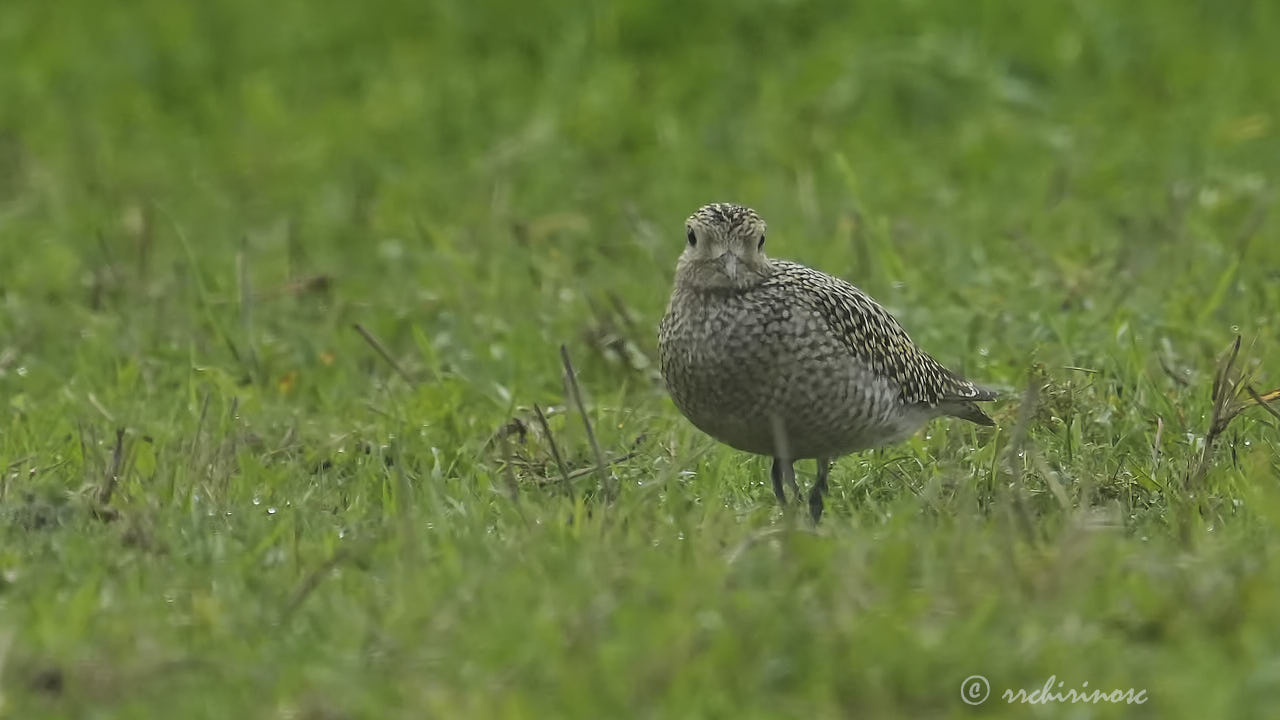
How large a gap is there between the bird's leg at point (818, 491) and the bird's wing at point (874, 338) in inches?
12.9

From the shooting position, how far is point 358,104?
12422 millimetres

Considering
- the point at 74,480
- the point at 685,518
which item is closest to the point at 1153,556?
the point at 685,518

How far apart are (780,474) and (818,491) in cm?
13

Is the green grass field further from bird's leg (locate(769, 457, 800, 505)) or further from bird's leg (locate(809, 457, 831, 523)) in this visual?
bird's leg (locate(769, 457, 800, 505))

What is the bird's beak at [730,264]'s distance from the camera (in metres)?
6.45

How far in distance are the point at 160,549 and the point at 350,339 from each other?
3088mm

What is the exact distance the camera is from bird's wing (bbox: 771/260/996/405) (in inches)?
261

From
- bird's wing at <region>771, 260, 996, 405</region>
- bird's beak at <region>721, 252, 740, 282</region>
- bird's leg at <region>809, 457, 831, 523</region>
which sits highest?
bird's beak at <region>721, 252, 740, 282</region>

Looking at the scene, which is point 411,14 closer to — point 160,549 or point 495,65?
point 495,65

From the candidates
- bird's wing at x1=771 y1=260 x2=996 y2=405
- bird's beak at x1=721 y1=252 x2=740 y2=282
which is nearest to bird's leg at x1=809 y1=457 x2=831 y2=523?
bird's wing at x1=771 y1=260 x2=996 y2=405

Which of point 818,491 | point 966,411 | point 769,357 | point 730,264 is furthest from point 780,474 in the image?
point 966,411

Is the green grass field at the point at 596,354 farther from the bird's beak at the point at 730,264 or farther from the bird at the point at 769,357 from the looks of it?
the bird's beak at the point at 730,264

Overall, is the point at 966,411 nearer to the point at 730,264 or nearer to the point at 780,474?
the point at 780,474

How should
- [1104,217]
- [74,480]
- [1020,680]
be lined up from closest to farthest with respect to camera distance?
1. [1020,680]
2. [74,480]
3. [1104,217]
